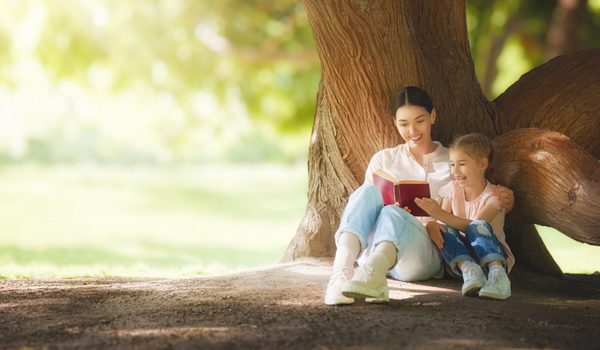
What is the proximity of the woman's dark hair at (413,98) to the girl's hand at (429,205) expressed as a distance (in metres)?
0.75

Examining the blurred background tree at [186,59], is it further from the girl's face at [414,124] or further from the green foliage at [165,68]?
the girl's face at [414,124]

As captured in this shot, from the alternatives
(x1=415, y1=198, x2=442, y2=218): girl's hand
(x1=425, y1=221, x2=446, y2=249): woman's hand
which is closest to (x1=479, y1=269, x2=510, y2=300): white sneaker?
(x1=425, y1=221, x2=446, y2=249): woman's hand

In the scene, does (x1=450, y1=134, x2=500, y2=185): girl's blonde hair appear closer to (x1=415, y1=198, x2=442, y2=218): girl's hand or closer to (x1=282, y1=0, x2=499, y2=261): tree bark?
(x1=415, y1=198, x2=442, y2=218): girl's hand

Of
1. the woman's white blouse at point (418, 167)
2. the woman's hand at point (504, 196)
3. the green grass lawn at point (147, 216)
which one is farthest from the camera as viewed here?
the green grass lawn at point (147, 216)

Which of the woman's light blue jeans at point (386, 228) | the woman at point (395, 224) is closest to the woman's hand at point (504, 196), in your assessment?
the woman at point (395, 224)

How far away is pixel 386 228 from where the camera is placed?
3.21m

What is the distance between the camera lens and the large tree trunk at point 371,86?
395 centimetres

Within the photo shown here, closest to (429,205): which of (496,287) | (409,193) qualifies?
(409,193)

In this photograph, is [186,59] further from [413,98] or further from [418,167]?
[418,167]

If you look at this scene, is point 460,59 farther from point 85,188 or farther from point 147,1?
point 85,188

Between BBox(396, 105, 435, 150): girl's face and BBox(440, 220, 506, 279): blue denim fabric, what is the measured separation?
0.71 metres

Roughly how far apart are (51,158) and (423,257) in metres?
31.2

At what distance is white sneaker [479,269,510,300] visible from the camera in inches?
124

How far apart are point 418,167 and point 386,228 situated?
0.83m
